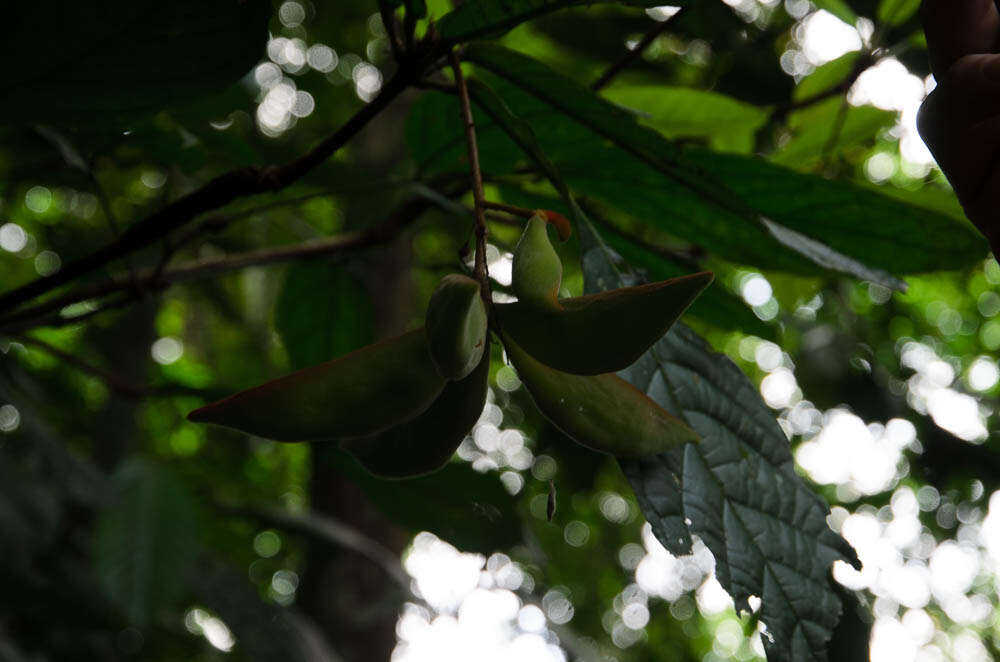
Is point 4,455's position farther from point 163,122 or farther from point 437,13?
point 437,13

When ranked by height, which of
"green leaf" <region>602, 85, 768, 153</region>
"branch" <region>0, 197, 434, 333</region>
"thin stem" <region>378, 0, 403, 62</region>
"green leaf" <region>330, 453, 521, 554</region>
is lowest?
"green leaf" <region>330, 453, 521, 554</region>

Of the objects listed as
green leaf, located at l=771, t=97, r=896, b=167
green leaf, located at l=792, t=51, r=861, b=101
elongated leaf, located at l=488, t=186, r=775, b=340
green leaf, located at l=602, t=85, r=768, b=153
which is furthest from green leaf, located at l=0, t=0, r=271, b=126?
green leaf, located at l=792, t=51, r=861, b=101

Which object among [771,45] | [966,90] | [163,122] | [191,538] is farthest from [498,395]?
[966,90]

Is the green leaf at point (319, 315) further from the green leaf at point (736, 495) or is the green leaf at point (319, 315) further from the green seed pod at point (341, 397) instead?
the green seed pod at point (341, 397)

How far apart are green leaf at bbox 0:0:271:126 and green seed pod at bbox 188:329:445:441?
0.86 ft

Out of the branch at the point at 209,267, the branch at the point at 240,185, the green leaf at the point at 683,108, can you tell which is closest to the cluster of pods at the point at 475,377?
the branch at the point at 240,185

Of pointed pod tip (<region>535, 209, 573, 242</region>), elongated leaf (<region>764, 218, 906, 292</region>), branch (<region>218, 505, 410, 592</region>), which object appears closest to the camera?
pointed pod tip (<region>535, 209, 573, 242</region>)

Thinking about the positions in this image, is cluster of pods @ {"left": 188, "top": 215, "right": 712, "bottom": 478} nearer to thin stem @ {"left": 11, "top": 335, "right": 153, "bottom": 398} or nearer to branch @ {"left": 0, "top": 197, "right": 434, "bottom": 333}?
branch @ {"left": 0, "top": 197, "right": 434, "bottom": 333}

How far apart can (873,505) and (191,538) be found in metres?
1.98

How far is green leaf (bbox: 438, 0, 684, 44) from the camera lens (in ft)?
1.88

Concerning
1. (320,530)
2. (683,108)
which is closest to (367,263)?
(320,530)

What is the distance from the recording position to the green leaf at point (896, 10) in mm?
1196

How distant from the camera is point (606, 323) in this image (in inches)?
17.3

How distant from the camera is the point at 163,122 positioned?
3.56 feet
